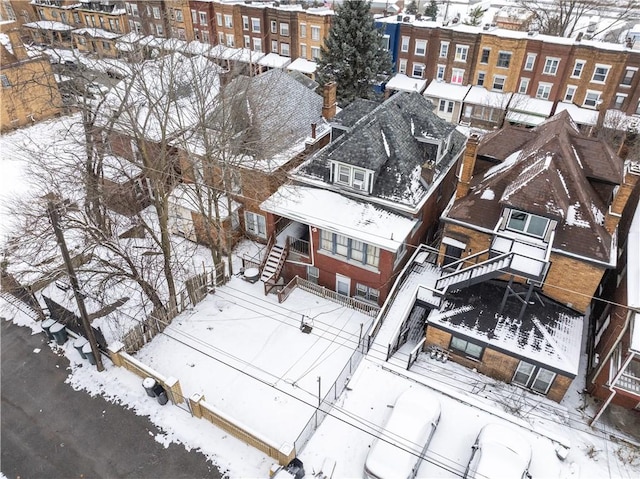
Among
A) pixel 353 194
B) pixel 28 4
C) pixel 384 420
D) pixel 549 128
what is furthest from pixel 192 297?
pixel 28 4

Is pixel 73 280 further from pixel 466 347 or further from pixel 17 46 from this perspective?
pixel 17 46

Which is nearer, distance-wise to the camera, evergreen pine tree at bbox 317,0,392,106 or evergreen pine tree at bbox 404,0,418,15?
evergreen pine tree at bbox 317,0,392,106

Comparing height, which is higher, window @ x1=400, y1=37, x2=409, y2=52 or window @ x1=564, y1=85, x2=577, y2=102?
window @ x1=400, y1=37, x2=409, y2=52

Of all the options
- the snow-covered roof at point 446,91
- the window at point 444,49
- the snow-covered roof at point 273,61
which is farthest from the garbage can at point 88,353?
the window at point 444,49

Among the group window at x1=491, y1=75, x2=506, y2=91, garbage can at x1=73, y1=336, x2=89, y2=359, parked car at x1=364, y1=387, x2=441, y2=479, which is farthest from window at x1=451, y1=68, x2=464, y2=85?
garbage can at x1=73, y1=336, x2=89, y2=359

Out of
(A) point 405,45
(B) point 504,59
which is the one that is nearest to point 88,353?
(A) point 405,45

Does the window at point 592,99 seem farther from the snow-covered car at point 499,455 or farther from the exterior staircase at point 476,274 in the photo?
the snow-covered car at point 499,455

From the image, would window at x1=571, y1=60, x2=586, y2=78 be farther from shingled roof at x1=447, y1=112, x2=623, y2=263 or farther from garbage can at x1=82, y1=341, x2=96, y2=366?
garbage can at x1=82, y1=341, x2=96, y2=366
